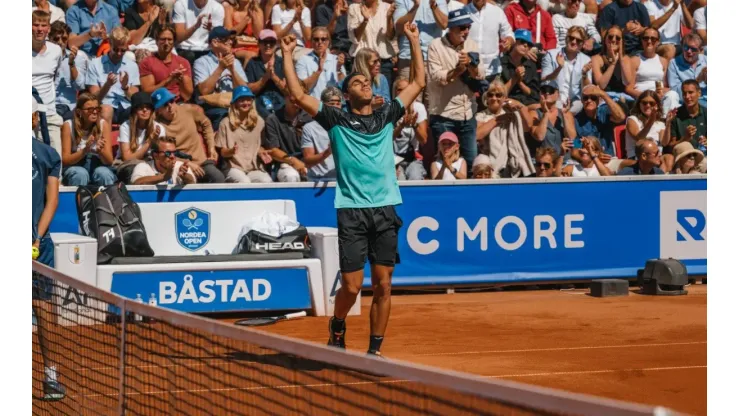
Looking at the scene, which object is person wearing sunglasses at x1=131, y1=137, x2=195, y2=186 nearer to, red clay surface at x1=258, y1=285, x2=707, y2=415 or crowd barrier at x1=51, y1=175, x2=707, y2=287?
crowd barrier at x1=51, y1=175, x2=707, y2=287

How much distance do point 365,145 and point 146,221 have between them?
420 centimetres

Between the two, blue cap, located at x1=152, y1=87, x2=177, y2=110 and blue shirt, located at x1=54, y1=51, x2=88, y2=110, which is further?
blue shirt, located at x1=54, y1=51, x2=88, y2=110

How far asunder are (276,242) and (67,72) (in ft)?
10.8

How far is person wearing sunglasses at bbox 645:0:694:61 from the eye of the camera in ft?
54.1

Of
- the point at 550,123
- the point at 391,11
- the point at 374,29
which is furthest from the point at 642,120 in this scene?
the point at 374,29

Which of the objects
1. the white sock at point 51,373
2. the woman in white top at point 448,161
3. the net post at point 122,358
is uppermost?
the woman in white top at point 448,161

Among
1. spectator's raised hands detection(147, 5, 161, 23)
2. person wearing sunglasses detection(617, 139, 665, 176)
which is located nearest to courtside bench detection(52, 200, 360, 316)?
spectator's raised hands detection(147, 5, 161, 23)

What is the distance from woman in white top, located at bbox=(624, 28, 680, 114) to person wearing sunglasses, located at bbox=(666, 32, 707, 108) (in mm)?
258

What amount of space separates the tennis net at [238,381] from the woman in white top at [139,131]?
15.0 ft

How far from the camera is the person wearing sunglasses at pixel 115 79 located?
12625 mm

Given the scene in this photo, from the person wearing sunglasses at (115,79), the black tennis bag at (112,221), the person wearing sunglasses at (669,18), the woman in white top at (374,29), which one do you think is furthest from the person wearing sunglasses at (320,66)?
the person wearing sunglasses at (669,18)

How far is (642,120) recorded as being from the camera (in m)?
15.0

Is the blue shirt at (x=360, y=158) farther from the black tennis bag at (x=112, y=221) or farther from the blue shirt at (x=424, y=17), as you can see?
the blue shirt at (x=424, y=17)

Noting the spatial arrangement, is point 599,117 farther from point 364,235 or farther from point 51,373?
point 51,373
